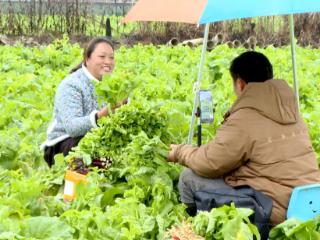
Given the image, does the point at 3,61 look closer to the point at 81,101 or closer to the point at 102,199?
the point at 81,101

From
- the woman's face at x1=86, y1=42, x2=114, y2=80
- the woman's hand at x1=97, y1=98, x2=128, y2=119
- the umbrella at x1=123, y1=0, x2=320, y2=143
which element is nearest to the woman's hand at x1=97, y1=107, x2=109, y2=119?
the woman's hand at x1=97, y1=98, x2=128, y2=119

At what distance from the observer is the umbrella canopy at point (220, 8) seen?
407cm

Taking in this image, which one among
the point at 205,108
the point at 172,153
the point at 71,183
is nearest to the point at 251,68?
the point at 205,108

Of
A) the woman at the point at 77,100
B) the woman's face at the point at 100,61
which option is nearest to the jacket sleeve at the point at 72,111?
the woman at the point at 77,100

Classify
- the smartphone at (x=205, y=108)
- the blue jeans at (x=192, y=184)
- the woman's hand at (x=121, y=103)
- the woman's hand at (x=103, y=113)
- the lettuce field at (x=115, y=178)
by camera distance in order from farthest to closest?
the woman's hand at (x=103, y=113), the woman's hand at (x=121, y=103), the smartphone at (x=205, y=108), the blue jeans at (x=192, y=184), the lettuce field at (x=115, y=178)

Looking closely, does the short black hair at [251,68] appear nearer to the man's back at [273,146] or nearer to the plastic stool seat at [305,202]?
the man's back at [273,146]

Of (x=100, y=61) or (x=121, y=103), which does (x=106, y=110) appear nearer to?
(x=121, y=103)

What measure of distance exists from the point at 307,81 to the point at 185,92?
170 cm

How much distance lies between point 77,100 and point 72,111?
0.35 feet

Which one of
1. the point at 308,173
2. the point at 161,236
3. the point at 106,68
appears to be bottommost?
the point at 161,236

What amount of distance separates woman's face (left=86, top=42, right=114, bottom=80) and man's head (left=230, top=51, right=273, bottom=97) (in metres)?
1.67

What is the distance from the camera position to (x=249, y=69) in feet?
14.4

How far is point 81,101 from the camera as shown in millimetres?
5723

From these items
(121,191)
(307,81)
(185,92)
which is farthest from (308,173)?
(307,81)
